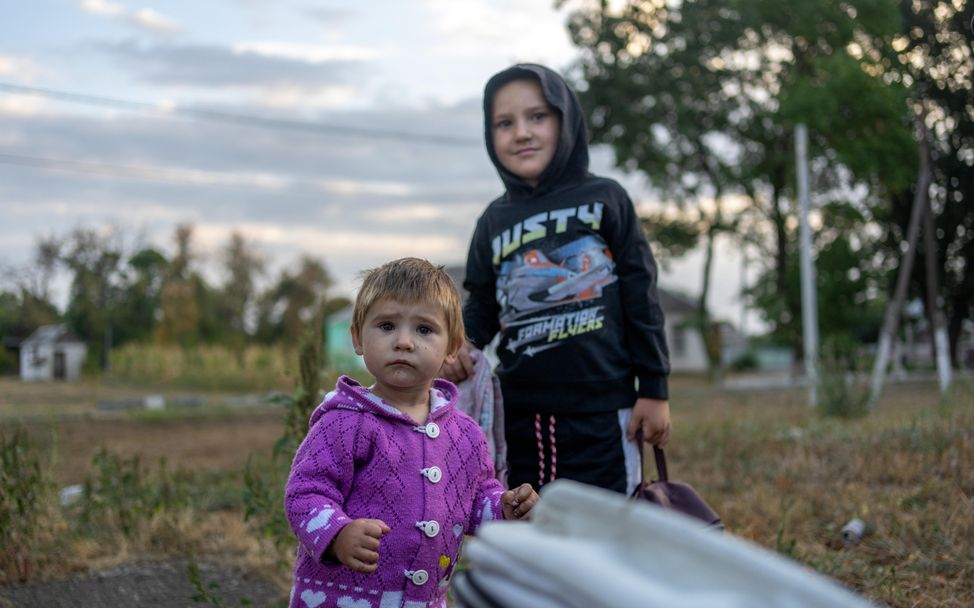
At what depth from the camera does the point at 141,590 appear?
→ 3.70m

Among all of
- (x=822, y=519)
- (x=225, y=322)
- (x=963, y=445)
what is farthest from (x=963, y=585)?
(x=225, y=322)

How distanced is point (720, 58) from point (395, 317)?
27.7 metres

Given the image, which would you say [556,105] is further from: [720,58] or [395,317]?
[720,58]

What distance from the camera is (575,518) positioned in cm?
106

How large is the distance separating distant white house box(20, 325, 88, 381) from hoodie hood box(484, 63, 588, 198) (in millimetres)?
24508

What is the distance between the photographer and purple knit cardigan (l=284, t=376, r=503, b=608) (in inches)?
78.7

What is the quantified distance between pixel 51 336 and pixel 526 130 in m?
29.5

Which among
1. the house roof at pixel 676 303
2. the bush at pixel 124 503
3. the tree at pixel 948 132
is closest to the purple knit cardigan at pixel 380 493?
the bush at pixel 124 503

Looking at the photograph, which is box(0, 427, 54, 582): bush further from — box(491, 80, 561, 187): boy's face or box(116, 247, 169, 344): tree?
box(116, 247, 169, 344): tree

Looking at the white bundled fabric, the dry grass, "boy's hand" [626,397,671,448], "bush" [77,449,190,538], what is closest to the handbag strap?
"boy's hand" [626,397,671,448]

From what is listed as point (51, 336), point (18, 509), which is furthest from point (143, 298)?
point (18, 509)

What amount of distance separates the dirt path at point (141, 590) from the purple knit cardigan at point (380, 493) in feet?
4.50

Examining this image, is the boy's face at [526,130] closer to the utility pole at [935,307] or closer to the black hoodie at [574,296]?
the black hoodie at [574,296]

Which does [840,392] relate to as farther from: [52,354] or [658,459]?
[52,354]
